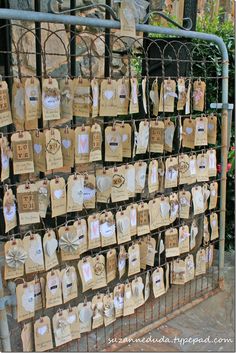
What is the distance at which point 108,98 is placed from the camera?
2.14 meters

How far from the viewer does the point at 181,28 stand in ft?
8.42

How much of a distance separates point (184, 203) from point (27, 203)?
1.09 meters

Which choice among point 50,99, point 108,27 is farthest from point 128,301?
point 108,27

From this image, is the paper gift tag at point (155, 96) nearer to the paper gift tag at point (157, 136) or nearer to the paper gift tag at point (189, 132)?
the paper gift tag at point (157, 136)

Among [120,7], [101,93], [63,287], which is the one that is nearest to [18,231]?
[63,287]

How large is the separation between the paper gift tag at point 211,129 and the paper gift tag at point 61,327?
4.44 ft

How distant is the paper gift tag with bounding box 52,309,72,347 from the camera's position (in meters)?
2.12

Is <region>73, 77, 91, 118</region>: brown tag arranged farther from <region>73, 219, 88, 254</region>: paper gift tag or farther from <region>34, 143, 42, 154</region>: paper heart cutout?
<region>73, 219, 88, 254</region>: paper gift tag

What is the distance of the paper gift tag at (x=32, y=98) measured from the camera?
6.11 feet

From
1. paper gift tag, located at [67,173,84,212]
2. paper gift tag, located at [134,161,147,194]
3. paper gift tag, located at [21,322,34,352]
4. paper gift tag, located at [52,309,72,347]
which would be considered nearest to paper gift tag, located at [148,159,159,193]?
paper gift tag, located at [134,161,147,194]

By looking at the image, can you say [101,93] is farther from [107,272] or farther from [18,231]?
[107,272]

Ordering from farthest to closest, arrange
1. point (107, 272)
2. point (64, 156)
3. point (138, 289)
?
point (138, 289)
point (107, 272)
point (64, 156)

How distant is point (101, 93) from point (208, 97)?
153 cm

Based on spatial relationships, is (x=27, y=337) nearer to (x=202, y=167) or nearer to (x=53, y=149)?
(x=53, y=149)
